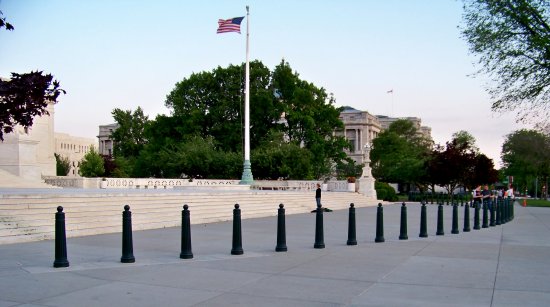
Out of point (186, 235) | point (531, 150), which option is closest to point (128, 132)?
point (531, 150)

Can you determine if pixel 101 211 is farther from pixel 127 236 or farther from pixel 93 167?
A: pixel 93 167

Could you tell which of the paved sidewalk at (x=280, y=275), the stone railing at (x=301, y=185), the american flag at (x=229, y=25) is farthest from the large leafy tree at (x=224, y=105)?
the paved sidewalk at (x=280, y=275)

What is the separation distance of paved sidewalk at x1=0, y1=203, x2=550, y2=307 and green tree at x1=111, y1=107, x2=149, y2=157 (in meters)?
69.2

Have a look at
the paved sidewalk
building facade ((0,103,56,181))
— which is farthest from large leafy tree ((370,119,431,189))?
the paved sidewalk

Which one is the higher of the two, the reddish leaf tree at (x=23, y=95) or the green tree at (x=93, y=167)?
the reddish leaf tree at (x=23, y=95)

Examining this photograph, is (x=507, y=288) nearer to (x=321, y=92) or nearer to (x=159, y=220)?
(x=159, y=220)

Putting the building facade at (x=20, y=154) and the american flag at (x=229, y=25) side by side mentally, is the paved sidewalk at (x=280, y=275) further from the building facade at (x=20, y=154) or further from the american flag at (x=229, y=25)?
the building facade at (x=20, y=154)

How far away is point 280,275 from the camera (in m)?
9.16

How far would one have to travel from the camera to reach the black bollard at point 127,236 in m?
9.73

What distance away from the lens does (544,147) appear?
2808 inches

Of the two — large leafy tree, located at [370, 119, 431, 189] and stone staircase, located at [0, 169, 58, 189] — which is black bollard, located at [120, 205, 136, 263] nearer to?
stone staircase, located at [0, 169, 58, 189]

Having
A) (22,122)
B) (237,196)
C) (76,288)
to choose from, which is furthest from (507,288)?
(237,196)

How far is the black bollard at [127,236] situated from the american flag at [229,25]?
27241mm

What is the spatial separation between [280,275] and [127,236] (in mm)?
2816
